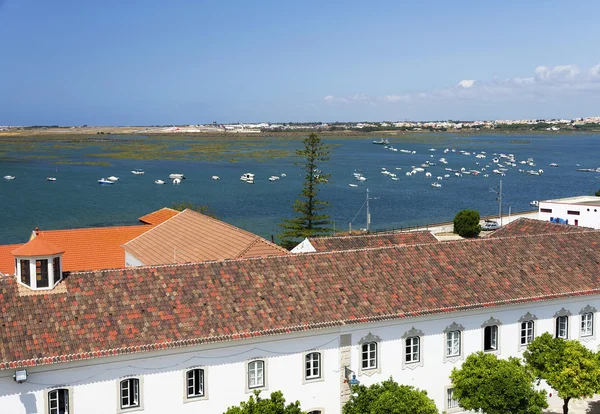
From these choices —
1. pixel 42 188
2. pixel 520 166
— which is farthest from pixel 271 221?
A: pixel 520 166

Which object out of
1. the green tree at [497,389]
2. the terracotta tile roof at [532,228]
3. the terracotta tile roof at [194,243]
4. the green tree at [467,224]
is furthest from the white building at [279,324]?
the green tree at [467,224]

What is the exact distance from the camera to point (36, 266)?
2033 centimetres

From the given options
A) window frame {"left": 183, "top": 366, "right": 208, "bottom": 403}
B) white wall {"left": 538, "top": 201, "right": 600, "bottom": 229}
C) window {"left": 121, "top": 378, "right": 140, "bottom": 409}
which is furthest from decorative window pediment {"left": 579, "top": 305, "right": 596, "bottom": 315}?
white wall {"left": 538, "top": 201, "right": 600, "bottom": 229}

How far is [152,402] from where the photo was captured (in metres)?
20.1

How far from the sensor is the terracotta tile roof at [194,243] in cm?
3125

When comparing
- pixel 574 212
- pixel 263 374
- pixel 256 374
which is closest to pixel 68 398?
pixel 256 374

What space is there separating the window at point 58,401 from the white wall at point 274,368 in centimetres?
20

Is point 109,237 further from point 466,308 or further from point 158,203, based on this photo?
point 158,203

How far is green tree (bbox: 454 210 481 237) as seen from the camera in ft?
207

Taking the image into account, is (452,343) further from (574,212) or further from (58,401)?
(574,212)

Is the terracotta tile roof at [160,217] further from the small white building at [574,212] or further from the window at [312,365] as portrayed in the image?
the small white building at [574,212]

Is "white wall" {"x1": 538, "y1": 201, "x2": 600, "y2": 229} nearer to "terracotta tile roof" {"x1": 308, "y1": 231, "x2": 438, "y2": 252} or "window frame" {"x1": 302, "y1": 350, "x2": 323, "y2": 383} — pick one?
"terracotta tile roof" {"x1": 308, "y1": 231, "x2": 438, "y2": 252}

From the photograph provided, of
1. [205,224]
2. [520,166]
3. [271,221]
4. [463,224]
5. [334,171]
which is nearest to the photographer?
[205,224]

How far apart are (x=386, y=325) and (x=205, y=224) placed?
16975 millimetres
